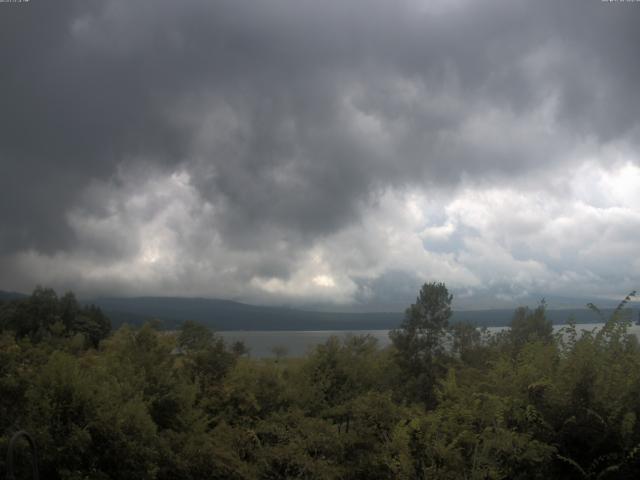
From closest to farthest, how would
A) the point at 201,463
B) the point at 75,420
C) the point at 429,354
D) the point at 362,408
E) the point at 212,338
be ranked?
the point at 75,420 → the point at 362,408 → the point at 201,463 → the point at 212,338 → the point at 429,354

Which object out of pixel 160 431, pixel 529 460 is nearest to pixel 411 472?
pixel 529 460

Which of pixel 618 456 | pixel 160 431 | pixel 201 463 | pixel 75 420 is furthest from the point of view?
pixel 160 431

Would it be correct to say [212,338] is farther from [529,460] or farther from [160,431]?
[529,460]

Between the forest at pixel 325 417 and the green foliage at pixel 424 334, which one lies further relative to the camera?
the green foliage at pixel 424 334

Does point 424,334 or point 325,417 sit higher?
point 424,334

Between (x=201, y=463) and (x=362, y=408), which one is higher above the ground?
(x=362, y=408)

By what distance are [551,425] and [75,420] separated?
412 inches

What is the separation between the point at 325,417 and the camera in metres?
20.2

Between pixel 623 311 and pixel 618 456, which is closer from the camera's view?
pixel 618 456

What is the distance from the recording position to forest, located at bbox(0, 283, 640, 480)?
31.5ft

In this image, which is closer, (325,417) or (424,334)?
(325,417)

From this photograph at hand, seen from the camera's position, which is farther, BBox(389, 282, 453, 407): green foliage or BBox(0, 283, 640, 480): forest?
BBox(389, 282, 453, 407): green foliage

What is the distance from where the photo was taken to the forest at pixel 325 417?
9594mm

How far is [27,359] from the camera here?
16.0 m
